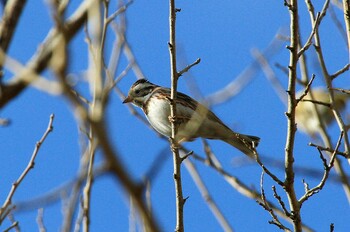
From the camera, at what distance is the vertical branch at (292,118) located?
367cm

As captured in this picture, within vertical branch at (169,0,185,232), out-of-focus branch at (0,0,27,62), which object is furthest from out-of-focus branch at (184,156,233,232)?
out-of-focus branch at (0,0,27,62)

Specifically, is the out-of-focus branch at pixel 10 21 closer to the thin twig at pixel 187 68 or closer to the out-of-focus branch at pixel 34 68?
the out-of-focus branch at pixel 34 68

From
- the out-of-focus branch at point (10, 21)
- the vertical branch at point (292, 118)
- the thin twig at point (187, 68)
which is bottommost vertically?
the out-of-focus branch at point (10, 21)

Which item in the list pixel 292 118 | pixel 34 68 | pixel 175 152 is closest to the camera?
pixel 34 68

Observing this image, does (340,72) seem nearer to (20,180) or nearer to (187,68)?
(187,68)

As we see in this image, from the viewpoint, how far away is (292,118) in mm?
3801

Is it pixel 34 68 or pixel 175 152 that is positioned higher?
pixel 175 152

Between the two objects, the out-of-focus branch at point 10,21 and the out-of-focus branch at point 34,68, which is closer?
the out-of-focus branch at point 34,68

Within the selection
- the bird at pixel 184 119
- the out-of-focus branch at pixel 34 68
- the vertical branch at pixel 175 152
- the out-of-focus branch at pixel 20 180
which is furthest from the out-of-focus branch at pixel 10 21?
the bird at pixel 184 119

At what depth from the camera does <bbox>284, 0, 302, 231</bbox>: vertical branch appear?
367 centimetres

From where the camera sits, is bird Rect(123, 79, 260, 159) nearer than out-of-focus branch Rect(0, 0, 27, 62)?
No

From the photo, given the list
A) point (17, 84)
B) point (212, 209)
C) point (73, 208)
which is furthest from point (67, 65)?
point (212, 209)

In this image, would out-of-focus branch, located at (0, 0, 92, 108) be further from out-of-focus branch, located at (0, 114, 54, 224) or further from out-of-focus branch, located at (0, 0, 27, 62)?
out-of-focus branch, located at (0, 114, 54, 224)

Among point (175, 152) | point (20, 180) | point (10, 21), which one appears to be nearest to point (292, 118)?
point (175, 152)
